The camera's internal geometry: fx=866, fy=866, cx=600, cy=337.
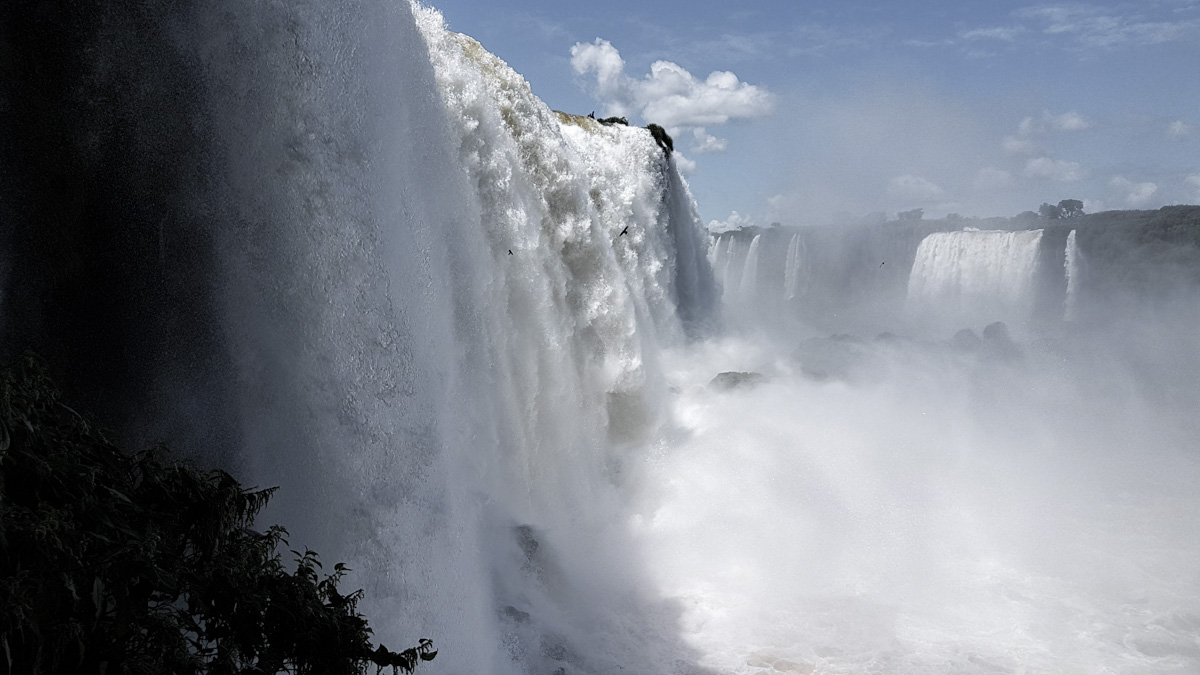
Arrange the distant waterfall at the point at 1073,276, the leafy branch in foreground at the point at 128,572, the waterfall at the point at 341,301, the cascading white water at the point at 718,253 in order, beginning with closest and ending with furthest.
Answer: the leafy branch in foreground at the point at 128,572, the waterfall at the point at 341,301, the distant waterfall at the point at 1073,276, the cascading white water at the point at 718,253

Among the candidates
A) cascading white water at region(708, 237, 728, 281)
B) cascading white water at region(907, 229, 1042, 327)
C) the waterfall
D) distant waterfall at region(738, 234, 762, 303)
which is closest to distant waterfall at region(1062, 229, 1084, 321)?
cascading white water at region(907, 229, 1042, 327)

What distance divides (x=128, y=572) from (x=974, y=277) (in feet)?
101

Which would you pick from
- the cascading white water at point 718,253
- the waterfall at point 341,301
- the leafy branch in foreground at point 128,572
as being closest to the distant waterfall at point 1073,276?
the cascading white water at point 718,253

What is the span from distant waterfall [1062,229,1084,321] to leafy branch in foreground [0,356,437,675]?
90.5ft

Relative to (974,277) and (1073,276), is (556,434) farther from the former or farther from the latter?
(974,277)

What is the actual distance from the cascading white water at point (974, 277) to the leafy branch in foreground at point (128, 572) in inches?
1116

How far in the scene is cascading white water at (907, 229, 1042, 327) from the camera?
28.2m

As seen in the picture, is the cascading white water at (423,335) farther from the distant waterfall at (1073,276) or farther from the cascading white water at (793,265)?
the cascading white water at (793,265)

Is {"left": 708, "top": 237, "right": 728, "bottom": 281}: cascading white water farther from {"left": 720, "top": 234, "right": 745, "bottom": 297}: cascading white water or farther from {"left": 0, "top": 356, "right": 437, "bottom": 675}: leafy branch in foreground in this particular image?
{"left": 0, "top": 356, "right": 437, "bottom": 675}: leafy branch in foreground

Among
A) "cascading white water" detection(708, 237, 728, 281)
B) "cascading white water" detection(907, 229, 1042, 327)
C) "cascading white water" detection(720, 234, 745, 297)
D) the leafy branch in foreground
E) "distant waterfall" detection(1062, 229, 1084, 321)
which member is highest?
"cascading white water" detection(708, 237, 728, 281)

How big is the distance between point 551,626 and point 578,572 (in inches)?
51.5

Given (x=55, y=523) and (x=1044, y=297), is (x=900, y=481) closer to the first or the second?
(x=55, y=523)

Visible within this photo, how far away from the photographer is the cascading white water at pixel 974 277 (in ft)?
92.6

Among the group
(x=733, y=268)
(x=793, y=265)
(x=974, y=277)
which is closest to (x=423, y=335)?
(x=974, y=277)
